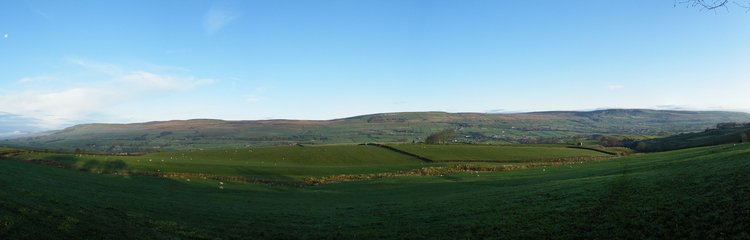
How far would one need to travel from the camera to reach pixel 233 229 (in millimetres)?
24750

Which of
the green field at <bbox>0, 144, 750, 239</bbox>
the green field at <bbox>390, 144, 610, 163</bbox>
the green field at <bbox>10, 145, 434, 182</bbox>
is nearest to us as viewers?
the green field at <bbox>0, 144, 750, 239</bbox>

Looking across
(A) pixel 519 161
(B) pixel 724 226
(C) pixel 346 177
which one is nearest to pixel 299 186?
(C) pixel 346 177

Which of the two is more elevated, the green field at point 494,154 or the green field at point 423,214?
the green field at point 423,214

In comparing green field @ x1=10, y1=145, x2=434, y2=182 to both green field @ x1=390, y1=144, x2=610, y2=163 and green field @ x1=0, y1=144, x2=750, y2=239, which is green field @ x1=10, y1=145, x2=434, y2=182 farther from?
green field @ x1=0, y1=144, x2=750, y2=239

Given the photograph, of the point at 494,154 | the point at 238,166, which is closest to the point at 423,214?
the point at 238,166

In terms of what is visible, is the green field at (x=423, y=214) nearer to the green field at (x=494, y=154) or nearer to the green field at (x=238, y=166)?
the green field at (x=238, y=166)

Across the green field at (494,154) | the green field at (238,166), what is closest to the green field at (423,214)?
the green field at (238,166)

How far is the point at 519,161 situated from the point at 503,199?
221ft

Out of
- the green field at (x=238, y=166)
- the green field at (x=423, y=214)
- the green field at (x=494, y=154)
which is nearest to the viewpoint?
the green field at (x=423, y=214)

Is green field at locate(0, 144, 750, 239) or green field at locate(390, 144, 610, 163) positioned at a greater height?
green field at locate(0, 144, 750, 239)

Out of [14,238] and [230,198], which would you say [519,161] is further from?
[14,238]

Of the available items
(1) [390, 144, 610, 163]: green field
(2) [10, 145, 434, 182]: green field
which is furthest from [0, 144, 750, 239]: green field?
(1) [390, 144, 610, 163]: green field

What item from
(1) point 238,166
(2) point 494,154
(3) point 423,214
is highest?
(3) point 423,214

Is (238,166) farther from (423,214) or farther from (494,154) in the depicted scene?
(494,154)
